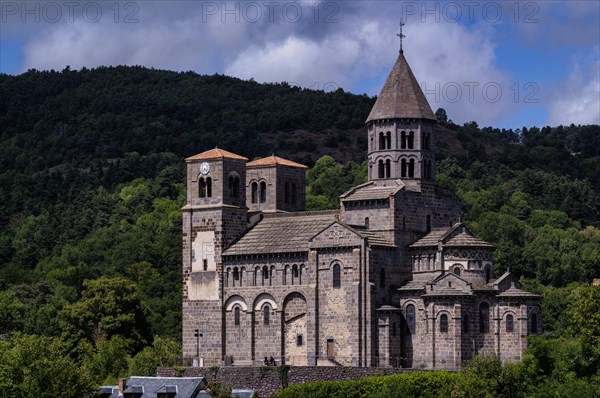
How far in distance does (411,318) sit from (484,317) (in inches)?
181

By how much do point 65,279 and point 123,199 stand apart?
39.7 metres

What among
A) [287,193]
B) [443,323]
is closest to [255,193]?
[287,193]

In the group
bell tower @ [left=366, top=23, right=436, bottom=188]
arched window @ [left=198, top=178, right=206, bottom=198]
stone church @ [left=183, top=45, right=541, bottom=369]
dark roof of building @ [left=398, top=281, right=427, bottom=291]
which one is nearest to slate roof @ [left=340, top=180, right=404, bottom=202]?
stone church @ [left=183, top=45, right=541, bottom=369]

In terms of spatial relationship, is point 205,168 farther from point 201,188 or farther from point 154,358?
point 154,358

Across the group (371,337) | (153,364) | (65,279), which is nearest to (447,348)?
(371,337)

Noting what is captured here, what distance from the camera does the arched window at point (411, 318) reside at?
102m

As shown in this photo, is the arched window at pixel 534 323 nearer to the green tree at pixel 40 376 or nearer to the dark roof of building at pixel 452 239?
the dark roof of building at pixel 452 239

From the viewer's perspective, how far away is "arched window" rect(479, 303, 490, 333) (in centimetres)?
10000

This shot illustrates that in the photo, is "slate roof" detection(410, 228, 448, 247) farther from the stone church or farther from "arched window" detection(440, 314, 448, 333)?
"arched window" detection(440, 314, 448, 333)

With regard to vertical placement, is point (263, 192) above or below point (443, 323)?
above

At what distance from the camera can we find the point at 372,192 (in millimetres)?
106062

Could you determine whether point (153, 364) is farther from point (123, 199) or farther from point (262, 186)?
point (123, 199)

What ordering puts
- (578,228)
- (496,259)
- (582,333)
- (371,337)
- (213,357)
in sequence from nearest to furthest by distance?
(582,333) → (371,337) → (213,357) → (496,259) → (578,228)

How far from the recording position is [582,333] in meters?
94.9
